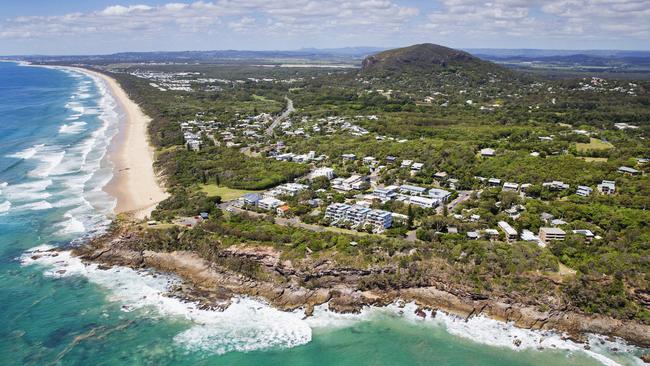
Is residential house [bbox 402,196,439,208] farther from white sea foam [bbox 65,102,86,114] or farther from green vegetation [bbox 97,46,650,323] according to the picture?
white sea foam [bbox 65,102,86,114]

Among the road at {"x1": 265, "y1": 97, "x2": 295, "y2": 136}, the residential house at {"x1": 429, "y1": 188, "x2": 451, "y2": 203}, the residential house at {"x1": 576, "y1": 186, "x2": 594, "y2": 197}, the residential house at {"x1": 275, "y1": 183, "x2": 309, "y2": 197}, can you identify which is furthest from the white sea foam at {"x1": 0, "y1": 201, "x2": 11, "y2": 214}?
the residential house at {"x1": 576, "y1": 186, "x2": 594, "y2": 197}

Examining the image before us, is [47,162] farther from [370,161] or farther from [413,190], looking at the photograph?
[413,190]

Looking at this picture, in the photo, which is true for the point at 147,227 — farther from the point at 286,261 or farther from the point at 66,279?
the point at 286,261

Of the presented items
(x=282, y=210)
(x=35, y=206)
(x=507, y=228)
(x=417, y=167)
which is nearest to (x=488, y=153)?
(x=417, y=167)

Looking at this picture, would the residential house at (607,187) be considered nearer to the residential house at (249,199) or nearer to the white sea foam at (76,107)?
the residential house at (249,199)

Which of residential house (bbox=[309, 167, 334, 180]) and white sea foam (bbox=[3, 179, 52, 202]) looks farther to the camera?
residential house (bbox=[309, 167, 334, 180])

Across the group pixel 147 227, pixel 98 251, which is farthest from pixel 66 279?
pixel 147 227
